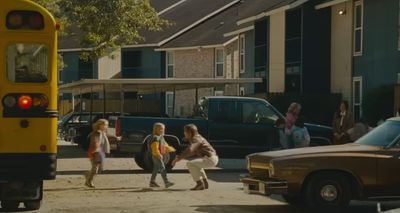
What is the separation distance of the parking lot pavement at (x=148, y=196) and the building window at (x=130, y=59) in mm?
36050

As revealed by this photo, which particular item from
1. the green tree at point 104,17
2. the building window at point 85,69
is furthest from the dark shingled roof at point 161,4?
the green tree at point 104,17

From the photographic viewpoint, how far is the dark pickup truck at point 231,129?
64.5ft

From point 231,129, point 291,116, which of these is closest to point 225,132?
point 231,129

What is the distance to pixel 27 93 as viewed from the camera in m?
11.4

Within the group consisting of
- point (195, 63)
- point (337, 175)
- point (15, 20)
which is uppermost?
point (195, 63)

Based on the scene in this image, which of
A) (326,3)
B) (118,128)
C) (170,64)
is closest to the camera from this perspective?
(118,128)

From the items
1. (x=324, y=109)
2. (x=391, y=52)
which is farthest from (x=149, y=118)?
(x=324, y=109)

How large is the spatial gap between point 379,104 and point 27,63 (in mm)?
16897

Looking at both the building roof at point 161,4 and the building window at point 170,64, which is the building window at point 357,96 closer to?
the building window at point 170,64

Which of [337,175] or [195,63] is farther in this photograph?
[195,63]

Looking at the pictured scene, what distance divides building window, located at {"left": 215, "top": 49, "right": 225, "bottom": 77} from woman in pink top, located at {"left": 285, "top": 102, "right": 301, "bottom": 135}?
30061mm

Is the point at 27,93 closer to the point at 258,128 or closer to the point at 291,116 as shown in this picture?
the point at 291,116

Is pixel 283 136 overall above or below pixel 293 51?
below

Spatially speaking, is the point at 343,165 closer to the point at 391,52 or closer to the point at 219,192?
the point at 219,192
